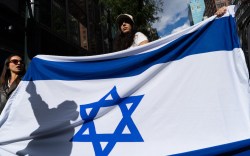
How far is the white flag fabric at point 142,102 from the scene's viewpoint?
250 cm

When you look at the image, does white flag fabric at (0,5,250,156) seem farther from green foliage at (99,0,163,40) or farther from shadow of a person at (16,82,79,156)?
green foliage at (99,0,163,40)

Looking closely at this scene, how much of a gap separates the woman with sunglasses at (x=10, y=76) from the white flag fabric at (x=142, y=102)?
0.08 m

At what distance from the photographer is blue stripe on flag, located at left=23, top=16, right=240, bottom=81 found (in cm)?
279

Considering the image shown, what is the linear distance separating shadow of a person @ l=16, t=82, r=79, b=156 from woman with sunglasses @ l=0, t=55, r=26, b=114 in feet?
1.35

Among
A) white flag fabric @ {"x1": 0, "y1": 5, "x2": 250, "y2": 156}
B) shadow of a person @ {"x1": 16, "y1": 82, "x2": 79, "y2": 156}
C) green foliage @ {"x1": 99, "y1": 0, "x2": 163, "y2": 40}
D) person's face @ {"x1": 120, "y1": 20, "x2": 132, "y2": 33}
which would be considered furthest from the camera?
green foliage @ {"x1": 99, "y1": 0, "x2": 163, "y2": 40}

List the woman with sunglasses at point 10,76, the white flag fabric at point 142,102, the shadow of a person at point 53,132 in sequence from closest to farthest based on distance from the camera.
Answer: the white flag fabric at point 142,102, the shadow of a person at point 53,132, the woman with sunglasses at point 10,76

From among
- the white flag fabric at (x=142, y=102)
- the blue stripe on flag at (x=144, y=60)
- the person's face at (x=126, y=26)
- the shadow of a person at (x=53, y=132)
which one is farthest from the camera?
the person's face at (x=126, y=26)

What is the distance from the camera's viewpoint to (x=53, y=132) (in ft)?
10.1

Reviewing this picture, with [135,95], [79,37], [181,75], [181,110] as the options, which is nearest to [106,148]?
[135,95]

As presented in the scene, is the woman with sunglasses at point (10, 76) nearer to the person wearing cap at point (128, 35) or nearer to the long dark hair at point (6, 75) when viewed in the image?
the long dark hair at point (6, 75)

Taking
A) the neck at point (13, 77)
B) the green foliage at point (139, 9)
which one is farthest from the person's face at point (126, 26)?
the green foliage at point (139, 9)

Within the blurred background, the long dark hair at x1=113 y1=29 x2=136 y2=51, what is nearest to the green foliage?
the blurred background

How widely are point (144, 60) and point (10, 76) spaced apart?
5.66 ft

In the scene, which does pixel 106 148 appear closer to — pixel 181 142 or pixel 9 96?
pixel 181 142
